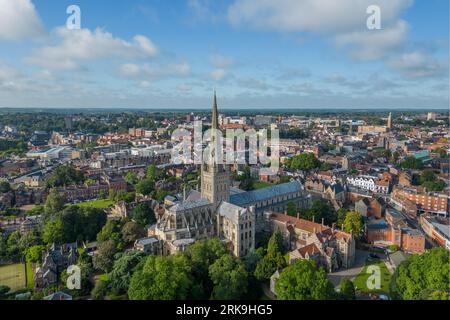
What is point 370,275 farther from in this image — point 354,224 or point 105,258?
point 105,258

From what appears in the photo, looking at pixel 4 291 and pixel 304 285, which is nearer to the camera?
pixel 304 285

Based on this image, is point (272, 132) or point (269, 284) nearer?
point (269, 284)

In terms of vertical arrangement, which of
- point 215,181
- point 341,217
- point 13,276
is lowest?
point 13,276

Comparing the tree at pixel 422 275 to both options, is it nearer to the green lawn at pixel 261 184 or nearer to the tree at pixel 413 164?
the green lawn at pixel 261 184

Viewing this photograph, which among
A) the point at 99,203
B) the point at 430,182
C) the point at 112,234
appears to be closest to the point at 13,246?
the point at 112,234

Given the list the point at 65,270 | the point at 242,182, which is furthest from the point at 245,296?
the point at 242,182

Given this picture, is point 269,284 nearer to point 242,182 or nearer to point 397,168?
point 242,182
